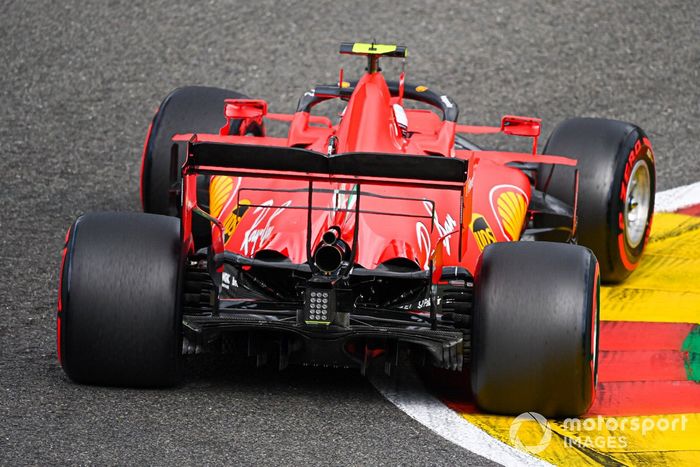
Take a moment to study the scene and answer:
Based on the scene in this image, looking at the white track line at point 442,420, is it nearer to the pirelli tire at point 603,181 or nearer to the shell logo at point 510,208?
the shell logo at point 510,208

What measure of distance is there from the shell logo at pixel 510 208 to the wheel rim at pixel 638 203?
134 centimetres

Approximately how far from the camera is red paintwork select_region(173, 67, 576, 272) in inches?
263

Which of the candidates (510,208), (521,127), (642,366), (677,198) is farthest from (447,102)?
(677,198)

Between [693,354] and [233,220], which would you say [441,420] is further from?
[693,354]

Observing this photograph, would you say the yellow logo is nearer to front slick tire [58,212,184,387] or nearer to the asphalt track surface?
the asphalt track surface

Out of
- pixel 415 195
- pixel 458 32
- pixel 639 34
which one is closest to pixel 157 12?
pixel 458 32

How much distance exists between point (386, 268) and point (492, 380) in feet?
2.57

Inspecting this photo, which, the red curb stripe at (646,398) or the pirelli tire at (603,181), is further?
the pirelli tire at (603,181)

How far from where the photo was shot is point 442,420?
6.40m

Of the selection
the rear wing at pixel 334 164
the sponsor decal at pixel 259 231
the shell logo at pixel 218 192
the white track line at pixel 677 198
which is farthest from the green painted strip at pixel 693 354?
the white track line at pixel 677 198

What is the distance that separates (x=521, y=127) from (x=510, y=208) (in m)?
0.61

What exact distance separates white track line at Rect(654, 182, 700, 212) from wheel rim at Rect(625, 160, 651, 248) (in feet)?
4.08

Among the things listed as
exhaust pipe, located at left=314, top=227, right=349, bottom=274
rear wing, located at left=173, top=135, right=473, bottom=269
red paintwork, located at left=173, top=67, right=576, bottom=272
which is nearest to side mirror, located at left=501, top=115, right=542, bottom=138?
red paintwork, located at left=173, top=67, right=576, bottom=272

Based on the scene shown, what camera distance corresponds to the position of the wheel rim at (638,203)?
29.8 ft
